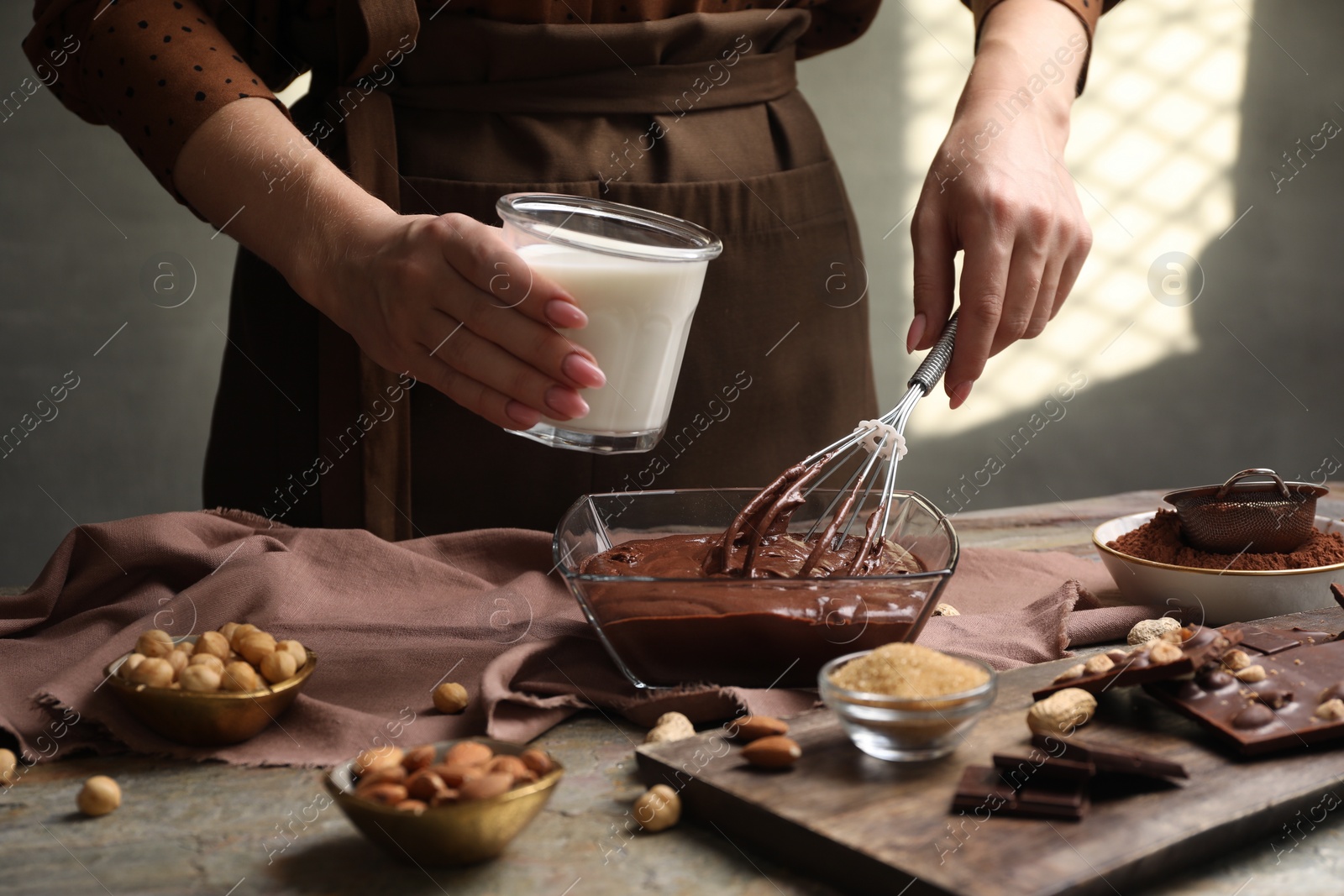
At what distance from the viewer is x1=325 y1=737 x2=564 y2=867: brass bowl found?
571 mm

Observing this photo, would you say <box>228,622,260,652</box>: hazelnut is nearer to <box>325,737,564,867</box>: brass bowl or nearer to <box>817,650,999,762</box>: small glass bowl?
<box>325,737,564,867</box>: brass bowl

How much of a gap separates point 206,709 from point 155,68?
0.57 metres

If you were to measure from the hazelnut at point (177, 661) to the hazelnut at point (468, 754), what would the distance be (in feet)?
0.69

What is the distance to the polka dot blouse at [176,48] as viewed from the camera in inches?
39.5

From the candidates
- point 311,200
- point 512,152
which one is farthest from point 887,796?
point 512,152

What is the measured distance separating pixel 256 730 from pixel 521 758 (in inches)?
Result: 8.9

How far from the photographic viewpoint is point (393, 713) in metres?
0.81

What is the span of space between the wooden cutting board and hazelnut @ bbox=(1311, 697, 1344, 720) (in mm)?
17

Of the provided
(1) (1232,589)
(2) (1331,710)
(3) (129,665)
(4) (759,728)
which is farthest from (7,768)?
(1) (1232,589)

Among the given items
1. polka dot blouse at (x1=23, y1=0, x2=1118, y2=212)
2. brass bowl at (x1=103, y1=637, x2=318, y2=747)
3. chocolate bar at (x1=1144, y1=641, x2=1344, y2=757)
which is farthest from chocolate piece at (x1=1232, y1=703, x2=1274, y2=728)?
polka dot blouse at (x1=23, y1=0, x2=1118, y2=212)

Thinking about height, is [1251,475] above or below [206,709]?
below

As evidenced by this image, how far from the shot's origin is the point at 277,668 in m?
0.75

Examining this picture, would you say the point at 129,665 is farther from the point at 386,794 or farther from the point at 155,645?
the point at 386,794

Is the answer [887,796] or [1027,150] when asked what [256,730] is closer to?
[887,796]
